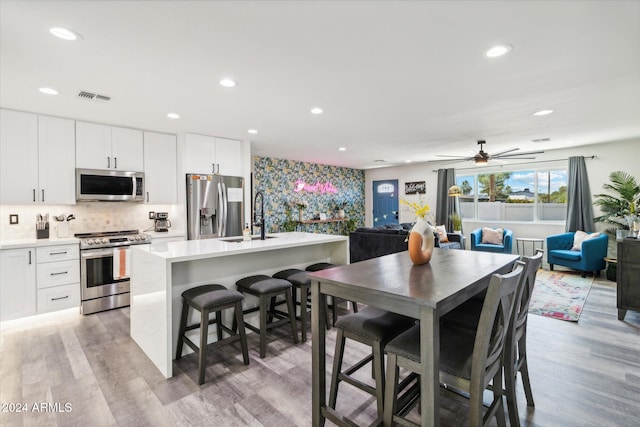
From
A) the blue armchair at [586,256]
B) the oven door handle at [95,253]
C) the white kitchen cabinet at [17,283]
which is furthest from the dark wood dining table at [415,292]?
the blue armchair at [586,256]

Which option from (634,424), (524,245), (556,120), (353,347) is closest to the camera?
(634,424)

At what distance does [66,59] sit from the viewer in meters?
2.30

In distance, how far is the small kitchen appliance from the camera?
4.68m

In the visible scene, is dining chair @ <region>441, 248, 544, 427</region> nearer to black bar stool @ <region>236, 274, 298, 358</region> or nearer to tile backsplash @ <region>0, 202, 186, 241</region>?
black bar stool @ <region>236, 274, 298, 358</region>

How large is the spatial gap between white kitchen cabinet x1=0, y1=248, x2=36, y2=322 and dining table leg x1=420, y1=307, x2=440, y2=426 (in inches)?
169

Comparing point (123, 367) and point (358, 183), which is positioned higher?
point (358, 183)

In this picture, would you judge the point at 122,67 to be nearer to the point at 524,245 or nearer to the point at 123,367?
the point at 123,367

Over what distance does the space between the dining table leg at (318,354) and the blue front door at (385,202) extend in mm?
7491

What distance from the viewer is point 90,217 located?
14.1 feet

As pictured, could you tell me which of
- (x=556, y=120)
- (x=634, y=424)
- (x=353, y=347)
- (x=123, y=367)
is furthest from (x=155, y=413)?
(x=556, y=120)

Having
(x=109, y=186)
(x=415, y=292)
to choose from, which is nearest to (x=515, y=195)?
(x=415, y=292)

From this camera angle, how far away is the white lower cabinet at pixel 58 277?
3.55 meters

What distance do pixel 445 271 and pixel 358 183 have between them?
304 inches

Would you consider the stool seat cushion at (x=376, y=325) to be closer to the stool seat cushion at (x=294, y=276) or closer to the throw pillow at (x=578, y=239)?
the stool seat cushion at (x=294, y=276)
